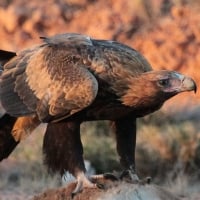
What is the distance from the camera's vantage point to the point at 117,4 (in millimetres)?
23266

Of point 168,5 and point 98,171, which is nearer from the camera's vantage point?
point 98,171

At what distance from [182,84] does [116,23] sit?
1477 cm

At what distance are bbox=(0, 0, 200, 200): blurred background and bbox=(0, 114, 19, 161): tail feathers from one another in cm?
391

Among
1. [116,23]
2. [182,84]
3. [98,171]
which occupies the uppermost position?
[116,23]

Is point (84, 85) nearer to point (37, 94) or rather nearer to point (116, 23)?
point (37, 94)

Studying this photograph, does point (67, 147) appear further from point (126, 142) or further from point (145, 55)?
point (145, 55)

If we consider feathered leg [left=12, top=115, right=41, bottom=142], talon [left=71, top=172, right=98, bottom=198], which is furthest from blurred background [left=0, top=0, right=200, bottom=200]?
talon [left=71, top=172, right=98, bottom=198]

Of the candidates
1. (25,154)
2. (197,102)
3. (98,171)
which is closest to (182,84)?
(98,171)

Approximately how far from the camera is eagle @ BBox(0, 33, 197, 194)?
290 inches

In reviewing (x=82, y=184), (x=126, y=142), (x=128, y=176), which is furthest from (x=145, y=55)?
(x=82, y=184)

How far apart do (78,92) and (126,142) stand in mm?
779

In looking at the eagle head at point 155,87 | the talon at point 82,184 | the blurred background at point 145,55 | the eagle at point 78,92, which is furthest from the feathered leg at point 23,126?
the blurred background at point 145,55

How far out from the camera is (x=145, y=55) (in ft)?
64.9

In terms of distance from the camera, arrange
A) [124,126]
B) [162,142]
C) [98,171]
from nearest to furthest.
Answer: [124,126] < [98,171] < [162,142]
